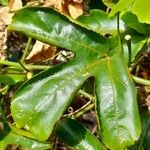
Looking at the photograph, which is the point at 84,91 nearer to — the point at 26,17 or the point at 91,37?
the point at 91,37

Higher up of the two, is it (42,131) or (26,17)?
(26,17)

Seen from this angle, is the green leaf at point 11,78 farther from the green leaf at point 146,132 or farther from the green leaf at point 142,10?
the green leaf at point 142,10

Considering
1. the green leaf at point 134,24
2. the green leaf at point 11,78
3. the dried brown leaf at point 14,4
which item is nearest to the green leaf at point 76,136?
the green leaf at point 11,78

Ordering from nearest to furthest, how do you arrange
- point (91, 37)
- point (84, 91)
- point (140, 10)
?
point (140, 10), point (91, 37), point (84, 91)

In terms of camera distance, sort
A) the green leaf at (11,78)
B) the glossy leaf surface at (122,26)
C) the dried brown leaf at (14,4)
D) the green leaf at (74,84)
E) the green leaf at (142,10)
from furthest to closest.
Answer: the dried brown leaf at (14,4)
the green leaf at (11,78)
the glossy leaf surface at (122,26)
the green leaf at (74,84)
the green leaf at (142,10)

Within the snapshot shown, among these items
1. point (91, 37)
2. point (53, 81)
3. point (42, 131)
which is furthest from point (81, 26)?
point (42, 131)

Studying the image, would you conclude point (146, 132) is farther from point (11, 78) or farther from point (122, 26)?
point (11, 78)

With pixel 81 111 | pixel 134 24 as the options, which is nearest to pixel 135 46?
pixel 134 24
